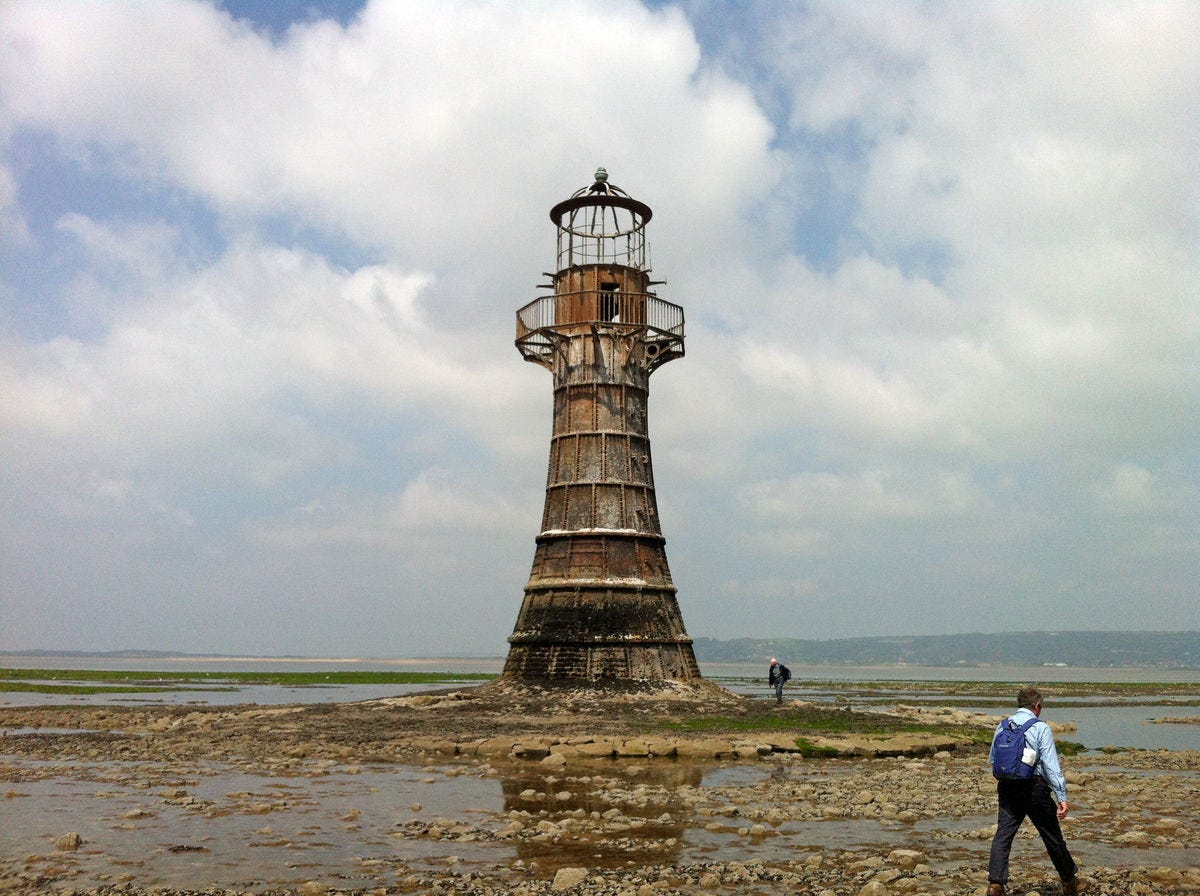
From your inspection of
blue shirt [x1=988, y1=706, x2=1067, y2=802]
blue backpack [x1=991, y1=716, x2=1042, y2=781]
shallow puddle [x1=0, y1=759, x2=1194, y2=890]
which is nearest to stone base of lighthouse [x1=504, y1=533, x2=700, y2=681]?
shallow puddle [x1=0, y1=759, x2=1194, y2=890]

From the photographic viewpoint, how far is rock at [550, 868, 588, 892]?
32.1 feet

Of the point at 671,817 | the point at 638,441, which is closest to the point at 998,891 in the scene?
the point at 671,817

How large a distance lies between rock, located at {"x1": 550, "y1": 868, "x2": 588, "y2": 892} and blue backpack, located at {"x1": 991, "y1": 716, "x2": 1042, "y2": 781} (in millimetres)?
4132

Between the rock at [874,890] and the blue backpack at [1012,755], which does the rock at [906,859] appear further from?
the blue backpack at [1012,755]

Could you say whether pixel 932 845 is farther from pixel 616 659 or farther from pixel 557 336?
pixel 557 336

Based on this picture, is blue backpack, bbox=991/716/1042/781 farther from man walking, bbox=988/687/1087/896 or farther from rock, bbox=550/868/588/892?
rock, bbox=550/868/588/892

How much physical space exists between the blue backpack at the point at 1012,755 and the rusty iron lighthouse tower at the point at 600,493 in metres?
21.8

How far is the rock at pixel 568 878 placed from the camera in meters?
9.77

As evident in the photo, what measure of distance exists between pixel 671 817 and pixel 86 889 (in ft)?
23.8

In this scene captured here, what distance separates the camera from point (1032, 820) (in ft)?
30.9

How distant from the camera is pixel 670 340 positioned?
35.0 metres

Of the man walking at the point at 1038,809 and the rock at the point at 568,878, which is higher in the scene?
the man walking at the point at 1038,809

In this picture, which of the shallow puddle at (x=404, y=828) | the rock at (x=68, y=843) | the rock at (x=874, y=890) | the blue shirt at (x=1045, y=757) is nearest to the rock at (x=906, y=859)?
the shallow puddle at (x=404, y=828)

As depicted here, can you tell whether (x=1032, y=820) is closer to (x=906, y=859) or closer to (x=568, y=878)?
(x=906, y=859)
